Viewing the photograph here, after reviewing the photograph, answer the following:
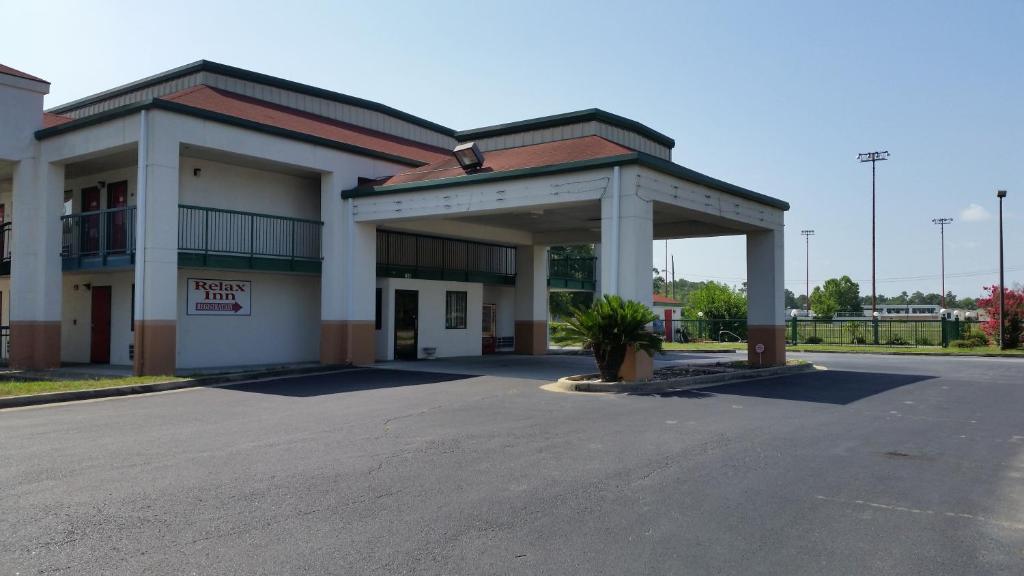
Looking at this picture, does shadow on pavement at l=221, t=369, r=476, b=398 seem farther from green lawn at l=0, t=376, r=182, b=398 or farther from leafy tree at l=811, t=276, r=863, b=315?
leafy tree at l=811, t=276, r=863, b=315

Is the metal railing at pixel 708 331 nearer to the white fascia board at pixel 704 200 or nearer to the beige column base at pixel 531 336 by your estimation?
the beige column base at pixel 531 336

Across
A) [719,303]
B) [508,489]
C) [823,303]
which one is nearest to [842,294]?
[823,303]

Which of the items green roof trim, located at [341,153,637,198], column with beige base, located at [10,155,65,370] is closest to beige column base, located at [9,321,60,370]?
column with beige base, located at [10,155,65,370]

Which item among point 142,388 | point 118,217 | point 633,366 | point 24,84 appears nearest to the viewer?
point 142,388

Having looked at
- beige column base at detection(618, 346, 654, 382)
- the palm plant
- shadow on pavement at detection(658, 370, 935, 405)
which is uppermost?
the palm plant

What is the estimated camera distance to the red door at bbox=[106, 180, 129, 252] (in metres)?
21.2

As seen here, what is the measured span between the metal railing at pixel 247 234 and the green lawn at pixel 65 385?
4.11m

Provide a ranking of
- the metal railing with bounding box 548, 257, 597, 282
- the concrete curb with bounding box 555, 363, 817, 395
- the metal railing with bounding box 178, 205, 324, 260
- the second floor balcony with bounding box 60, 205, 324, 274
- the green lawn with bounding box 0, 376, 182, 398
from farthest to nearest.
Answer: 1. the metal railing with bounding box 548, 257, 597, 282
2. the metal railing with bounding box 178, 205, 324, 260
3. the second floor balcony with bounding box 60, 205, 324, 274
4. the concrete curb with bounding box 555, 363, 817, 395
5. the green lawn with bounding box 0, 376, 182, 398

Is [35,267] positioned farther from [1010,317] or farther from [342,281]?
[1010,317]

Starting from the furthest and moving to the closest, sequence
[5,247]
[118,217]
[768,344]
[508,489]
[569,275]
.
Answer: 1. [569,275]
2. [5,247]
3. [768,344]
4. [118,217]
5. [508,489]

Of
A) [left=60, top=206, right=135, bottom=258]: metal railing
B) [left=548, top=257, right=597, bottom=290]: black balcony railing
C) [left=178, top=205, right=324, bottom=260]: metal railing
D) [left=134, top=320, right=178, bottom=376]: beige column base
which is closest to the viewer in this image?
[left=134, top=320, right=178, bottom=376]: beige column base

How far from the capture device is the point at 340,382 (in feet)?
56.0

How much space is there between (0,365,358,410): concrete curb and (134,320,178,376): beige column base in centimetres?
129

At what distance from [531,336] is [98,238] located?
15.2 meters
